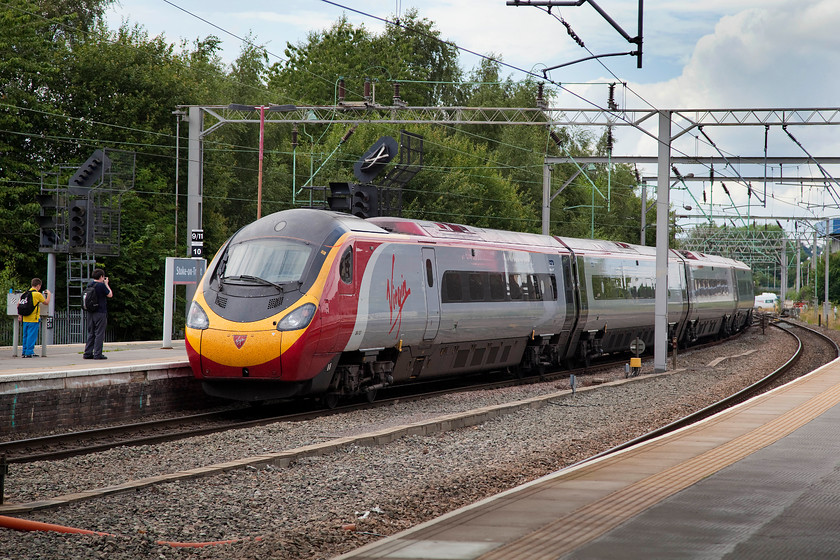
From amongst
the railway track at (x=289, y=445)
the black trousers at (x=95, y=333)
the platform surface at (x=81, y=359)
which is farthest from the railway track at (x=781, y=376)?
the black trousers at (x=95, y=333)

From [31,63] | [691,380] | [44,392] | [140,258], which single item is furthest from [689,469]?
[31,63]

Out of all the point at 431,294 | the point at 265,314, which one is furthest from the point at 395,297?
the point at 265,314

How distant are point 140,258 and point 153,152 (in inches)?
259

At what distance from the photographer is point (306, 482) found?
391 inches

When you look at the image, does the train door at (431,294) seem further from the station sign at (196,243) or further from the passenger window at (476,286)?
the station sign at (196,243)

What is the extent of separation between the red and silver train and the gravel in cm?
110

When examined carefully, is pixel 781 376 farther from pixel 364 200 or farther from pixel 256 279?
pixel 256 279

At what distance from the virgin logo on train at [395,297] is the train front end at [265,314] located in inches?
55.5

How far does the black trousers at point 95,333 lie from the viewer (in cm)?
1809

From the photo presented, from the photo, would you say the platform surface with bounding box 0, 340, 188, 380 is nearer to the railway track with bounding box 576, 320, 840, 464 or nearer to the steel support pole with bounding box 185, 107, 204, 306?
the steel support pole with bounding box 185, 107, 204, 306

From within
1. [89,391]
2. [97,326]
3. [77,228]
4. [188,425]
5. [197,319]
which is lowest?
[188,425]

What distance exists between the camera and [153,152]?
41.4m

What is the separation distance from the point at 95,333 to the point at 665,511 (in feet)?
43.8

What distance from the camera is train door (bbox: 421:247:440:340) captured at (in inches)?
705
